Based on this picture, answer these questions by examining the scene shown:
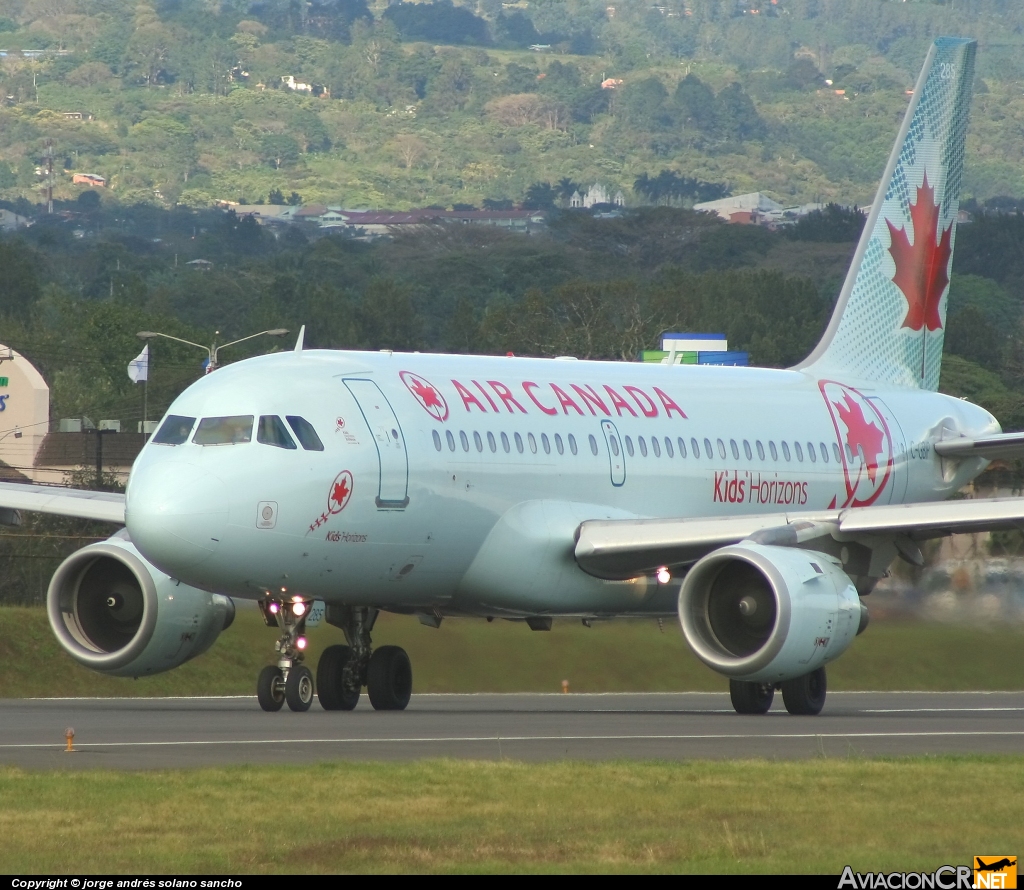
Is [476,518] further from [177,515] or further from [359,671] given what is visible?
[177,515]

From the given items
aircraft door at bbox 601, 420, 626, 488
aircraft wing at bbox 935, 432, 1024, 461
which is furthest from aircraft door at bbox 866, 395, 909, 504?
aircraft door at bbox 601, 420, 626, 488

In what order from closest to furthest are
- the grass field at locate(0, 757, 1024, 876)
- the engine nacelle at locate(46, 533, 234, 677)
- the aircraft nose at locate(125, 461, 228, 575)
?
the grass field at locate(0, 757, 1024, 876) → the aircraft nose at locate(125, 461, 228, 575) → the engine nacelle at locate(46, 533, 234, 677)

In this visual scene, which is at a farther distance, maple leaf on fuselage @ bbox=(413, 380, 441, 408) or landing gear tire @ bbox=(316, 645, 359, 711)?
landing gear tire @ bbox=(316, 645, 359, 711)

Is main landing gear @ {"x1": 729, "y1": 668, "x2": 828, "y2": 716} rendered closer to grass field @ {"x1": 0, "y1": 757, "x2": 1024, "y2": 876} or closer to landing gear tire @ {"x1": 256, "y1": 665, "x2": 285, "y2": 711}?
landing gear tire @ {"x1": 256, "y1": 665, "x2": 285, "y2": 711}

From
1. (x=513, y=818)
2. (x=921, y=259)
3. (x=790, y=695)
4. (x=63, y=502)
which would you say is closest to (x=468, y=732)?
(x=790, y=695)

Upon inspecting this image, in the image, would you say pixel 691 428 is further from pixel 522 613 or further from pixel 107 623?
pixel 107 623

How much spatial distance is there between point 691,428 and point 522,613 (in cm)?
452

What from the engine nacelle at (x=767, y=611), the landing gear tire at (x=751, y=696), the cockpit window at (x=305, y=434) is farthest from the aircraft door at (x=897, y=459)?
the cockpit window at (x=305, y=434)

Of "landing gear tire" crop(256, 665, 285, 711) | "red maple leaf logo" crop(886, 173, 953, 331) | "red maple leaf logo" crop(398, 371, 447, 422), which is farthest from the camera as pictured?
"red maple leaf logo" crop(886, 173, 953, 331)

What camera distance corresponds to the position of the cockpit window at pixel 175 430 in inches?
1030

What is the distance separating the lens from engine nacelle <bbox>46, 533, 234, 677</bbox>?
1126 inches

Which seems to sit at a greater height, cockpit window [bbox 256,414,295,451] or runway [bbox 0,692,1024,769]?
cockpit window [bbox 256,414,295,451]

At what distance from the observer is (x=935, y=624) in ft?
119

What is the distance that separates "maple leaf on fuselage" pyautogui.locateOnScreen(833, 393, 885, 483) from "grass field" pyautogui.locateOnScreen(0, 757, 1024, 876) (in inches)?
653
